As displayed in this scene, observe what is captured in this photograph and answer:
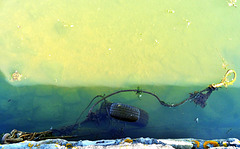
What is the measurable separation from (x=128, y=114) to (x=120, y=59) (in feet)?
3.15

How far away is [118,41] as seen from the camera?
122 inches

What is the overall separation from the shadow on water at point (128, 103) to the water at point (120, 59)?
0.02 metres

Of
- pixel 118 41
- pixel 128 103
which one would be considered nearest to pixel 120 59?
pixel 118 41

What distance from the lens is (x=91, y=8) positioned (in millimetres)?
3324

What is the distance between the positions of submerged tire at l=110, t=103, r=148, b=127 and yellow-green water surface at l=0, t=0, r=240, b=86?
442 mm

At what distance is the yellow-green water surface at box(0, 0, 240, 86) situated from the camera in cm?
296

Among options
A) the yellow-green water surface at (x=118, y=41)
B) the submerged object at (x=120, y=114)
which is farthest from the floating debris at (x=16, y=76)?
the submerged object at (x=120, y=114)

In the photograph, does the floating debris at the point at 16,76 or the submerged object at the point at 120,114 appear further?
the floating debris at the point at 16,76

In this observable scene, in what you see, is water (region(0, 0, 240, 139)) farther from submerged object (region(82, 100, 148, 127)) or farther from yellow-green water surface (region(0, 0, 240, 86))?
submerged object (region(82, 100, 148, 127))

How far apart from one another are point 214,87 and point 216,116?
0.45m

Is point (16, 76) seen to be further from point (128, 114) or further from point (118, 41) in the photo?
point (128, 114)

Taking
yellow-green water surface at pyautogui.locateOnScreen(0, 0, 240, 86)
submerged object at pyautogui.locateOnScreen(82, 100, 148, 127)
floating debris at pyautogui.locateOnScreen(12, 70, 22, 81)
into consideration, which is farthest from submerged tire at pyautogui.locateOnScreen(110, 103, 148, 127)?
floating debris at pyautogui.locateOnScreen(12, 70, 22, 81)

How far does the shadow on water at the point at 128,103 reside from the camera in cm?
272

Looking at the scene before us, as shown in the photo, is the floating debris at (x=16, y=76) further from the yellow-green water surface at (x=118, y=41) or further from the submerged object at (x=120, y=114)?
the submerged object at (x=120, y=114)
